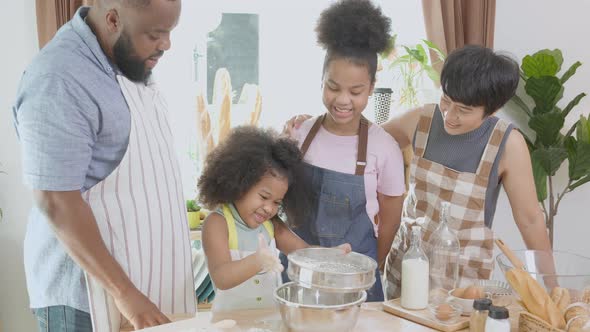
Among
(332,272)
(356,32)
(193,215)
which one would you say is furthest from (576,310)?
(193,215)

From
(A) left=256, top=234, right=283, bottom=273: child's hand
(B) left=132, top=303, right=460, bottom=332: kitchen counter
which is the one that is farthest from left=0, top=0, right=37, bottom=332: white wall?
(A) left=256, top=234, right=283, bottom=273: child's hand

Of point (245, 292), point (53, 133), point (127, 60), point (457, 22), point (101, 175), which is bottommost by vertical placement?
point (245, 292)

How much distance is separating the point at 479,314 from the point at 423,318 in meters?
0.16

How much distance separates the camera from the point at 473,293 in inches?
57.0

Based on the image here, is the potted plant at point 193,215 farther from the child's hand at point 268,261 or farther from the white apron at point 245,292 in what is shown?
the child's hand at point 268,261

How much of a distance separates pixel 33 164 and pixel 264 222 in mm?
681

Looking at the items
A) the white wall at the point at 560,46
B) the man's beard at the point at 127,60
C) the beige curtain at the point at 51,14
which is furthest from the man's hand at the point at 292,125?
the white wall at the point at 560,46

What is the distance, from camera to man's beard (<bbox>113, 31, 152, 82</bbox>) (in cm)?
143

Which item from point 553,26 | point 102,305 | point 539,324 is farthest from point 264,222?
point 553,26

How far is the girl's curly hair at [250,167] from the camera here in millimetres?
1695

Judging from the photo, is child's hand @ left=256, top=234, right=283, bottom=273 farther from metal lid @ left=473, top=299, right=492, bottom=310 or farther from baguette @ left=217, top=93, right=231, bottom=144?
baguette @ left=217, top=93, right=231, bottom=144

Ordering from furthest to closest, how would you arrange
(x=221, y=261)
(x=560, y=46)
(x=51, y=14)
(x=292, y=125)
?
(x=560, y=46) → (x=51, y=14) → (x=292, y=125) → (x=221, y=261)

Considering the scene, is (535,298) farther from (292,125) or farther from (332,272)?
(292,125)

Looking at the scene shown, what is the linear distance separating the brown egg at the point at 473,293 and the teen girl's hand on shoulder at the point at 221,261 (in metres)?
0.49
